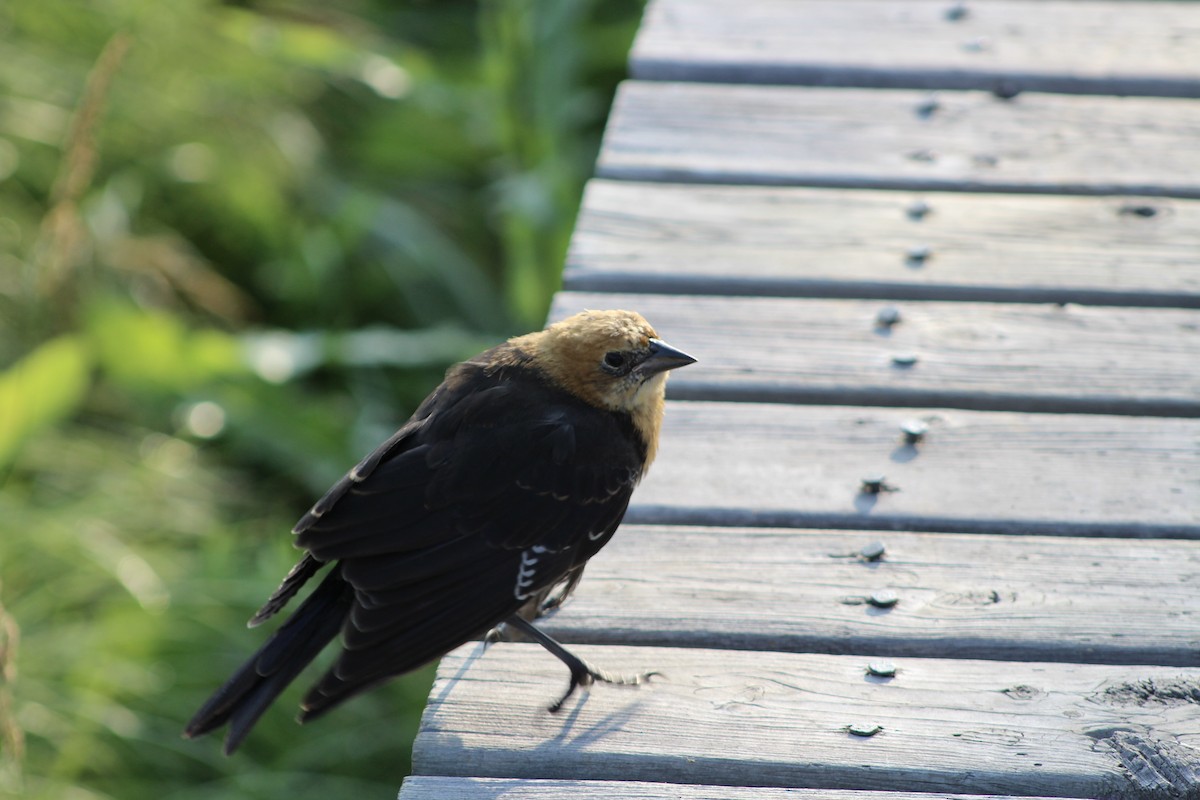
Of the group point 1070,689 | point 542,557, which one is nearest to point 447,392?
point 542,557

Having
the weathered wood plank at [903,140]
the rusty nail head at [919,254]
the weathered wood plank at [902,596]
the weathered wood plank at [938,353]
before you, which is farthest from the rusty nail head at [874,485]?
the weathered wood plank at [903,140]

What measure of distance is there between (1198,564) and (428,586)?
1.37 meters

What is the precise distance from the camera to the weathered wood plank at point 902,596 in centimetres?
236

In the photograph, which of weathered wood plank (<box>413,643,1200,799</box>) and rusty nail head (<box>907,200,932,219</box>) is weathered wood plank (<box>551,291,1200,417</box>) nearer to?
rusty nail head (<box>907,200,932,219</box>)

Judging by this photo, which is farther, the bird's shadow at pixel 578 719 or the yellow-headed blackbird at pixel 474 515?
the yellow-headed blackbird at pixel 474 515

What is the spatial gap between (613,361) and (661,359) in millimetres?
119

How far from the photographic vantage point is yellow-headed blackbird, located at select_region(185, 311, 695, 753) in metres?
2.46

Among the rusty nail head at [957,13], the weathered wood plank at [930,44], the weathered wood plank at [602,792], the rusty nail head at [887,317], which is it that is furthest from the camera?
the rusty nail head at [957,13]

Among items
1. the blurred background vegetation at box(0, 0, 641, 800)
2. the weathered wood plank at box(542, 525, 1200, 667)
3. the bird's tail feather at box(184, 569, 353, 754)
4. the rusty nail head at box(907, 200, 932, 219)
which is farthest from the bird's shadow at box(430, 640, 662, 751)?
the rusty nail head at box(907, 200, 932, 219)

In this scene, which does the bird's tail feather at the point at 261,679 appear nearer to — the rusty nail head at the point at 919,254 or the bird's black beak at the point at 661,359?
the bird's black beak at the point at 661,359

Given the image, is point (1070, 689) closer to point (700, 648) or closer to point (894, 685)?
point (894, 685)

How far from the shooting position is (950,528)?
2.62 m

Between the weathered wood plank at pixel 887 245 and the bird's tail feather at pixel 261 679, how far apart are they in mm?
1150

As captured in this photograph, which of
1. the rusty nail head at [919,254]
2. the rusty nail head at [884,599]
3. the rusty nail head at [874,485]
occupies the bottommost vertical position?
the rusty nail head at [884,599]
